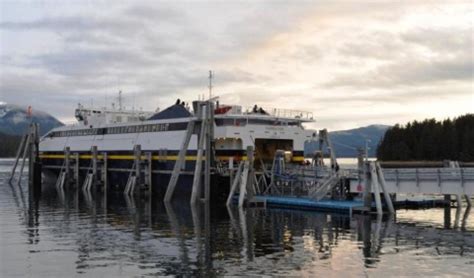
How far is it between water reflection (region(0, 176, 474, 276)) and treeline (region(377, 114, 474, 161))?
115 meters

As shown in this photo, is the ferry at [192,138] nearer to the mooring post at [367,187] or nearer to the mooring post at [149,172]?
the mooring post at [149,172]

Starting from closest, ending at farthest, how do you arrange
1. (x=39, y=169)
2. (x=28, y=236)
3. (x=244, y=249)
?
(x=244, y=249)
(x=28, y=236)
(x=39, y=169)

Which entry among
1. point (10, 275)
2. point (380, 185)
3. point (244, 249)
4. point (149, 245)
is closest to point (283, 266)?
point (244, 249)

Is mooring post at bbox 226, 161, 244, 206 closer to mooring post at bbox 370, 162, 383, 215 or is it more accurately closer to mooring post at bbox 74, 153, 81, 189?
mooring post at bbox 370, 162, 383, 215

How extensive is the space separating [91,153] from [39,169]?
11448mm

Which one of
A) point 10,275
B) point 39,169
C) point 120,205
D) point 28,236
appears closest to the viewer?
point 10,275

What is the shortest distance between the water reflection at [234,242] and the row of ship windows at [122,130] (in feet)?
41.6

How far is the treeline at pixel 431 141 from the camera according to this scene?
5876 inches

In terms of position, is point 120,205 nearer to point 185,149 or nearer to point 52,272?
point 185,149

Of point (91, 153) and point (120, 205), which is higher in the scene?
point (91, 153)

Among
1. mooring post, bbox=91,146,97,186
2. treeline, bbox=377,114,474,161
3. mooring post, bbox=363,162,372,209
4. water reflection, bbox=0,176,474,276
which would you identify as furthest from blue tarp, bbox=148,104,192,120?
treeline, bbox=377,114,474,161

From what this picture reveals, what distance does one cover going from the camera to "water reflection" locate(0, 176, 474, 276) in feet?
71.4

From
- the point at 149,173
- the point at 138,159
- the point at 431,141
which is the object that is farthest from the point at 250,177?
the point at 431,141

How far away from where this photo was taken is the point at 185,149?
48.4 metres
